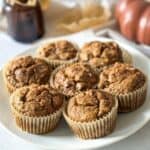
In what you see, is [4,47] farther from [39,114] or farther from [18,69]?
[39,114]

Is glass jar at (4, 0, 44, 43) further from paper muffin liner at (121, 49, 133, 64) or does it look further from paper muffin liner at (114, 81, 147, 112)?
paper muffin liner at (114, 81, 147, 112)

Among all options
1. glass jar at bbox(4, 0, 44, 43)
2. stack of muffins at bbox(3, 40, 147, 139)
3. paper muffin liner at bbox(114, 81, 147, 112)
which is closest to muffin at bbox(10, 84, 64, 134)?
stack of muffins at bbox(3, 40, 147, 139)

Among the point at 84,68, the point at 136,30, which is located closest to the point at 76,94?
the point at 84,68

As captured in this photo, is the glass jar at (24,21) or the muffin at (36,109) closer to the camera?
the muffin at (36,109)

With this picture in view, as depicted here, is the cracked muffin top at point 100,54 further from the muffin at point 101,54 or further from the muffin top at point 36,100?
the muffin top at point 36,100

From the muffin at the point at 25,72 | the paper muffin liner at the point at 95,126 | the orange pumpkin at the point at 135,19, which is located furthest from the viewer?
the orange pumpkin at the point at 135,19

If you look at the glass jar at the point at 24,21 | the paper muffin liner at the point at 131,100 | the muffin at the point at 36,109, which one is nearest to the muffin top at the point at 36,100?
the muffin at the point at 36,109

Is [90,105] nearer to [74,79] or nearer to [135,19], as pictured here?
[74,79]
